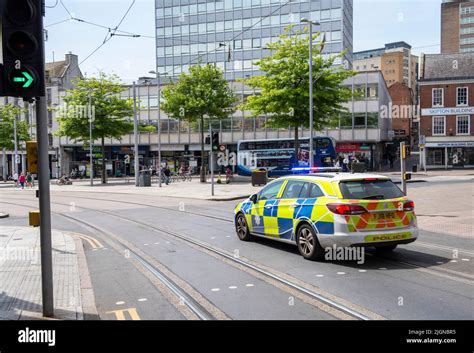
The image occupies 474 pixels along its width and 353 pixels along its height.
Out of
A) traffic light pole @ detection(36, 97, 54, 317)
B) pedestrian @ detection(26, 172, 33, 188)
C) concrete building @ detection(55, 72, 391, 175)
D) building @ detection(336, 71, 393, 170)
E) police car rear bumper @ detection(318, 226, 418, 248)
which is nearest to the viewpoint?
traffic light pole @ detection(36, 97, 54, 317)

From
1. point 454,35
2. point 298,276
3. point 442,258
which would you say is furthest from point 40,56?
point 454,35

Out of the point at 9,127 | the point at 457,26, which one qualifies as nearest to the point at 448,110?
the point at 9,127

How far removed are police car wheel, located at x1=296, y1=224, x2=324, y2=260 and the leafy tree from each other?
33.8 metres

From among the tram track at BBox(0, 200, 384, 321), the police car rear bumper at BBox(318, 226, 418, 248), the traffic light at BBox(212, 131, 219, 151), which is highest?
the traffic light at BBox(212, 131, 219, 151)

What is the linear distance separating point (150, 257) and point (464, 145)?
158 feet

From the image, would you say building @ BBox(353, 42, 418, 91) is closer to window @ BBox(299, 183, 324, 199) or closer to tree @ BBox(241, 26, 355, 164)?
tree @ BBox(241, 26, 355, 164)

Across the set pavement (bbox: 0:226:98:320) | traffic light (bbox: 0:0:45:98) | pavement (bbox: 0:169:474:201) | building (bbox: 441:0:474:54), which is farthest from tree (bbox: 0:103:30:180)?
building (bbox: 441:0:474:54)

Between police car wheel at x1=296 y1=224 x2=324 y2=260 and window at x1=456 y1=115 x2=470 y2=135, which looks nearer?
police car wheel at x1=296 y1=224 x2=324 y2=260

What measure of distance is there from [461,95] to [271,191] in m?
46.8

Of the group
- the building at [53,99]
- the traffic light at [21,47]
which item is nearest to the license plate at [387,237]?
the traffic light at [21,47]

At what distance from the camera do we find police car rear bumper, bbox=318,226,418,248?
782 cm

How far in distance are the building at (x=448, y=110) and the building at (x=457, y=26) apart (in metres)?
52.2

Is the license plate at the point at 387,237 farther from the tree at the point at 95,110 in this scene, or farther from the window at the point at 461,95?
the window at the point at 461,95

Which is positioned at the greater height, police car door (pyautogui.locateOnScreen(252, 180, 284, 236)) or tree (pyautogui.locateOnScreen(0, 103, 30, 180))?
tree (pyautogui.locateOnScreen(0, 103, 30, 180))
